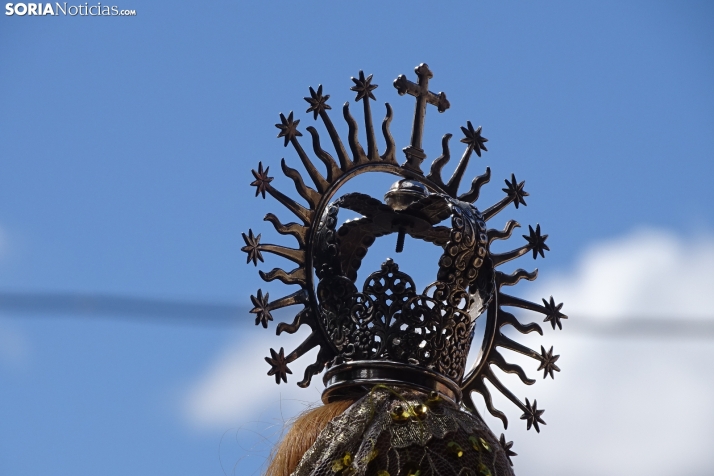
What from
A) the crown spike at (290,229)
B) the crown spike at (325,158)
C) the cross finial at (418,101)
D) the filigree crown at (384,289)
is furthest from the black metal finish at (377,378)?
the cross finial at (418,101)

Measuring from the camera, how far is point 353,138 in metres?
6.27

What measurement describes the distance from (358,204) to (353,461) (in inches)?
47.5

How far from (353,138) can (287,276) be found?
71 centimetres

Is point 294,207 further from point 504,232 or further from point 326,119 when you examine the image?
point 504,232

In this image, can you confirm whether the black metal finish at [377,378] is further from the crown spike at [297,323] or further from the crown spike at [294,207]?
the crown spike at [294,207]

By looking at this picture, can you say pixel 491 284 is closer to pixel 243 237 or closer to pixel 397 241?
pixel 397 241

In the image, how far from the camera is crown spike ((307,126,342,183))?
20.2ft

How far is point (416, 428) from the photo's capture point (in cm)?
542

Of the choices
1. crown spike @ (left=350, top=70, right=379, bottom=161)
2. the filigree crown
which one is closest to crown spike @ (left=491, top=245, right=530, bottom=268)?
the filigree crown

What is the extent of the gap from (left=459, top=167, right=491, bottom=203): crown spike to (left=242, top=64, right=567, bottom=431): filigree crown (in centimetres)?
20

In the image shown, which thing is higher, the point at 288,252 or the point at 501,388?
the point at 288,252

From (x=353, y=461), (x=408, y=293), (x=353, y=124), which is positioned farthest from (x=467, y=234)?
(x=353, y=461)

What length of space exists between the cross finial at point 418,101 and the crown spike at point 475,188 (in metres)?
0.25

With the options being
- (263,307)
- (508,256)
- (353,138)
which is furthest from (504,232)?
(263,307)
